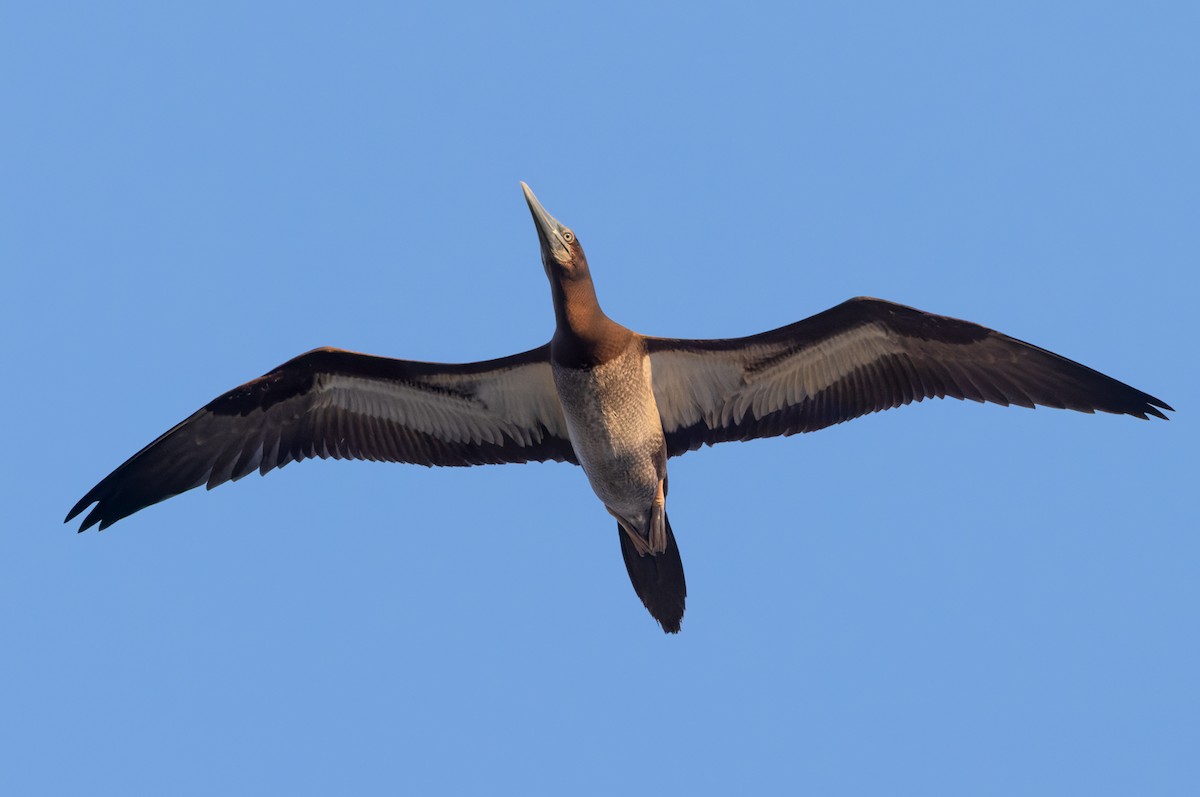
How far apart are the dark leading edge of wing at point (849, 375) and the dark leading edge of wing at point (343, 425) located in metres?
1.20

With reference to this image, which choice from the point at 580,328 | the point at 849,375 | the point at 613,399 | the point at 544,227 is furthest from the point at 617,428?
the point at 849,375

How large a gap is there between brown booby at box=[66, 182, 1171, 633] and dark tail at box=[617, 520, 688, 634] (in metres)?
0.01

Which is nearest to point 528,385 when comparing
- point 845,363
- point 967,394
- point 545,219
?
point 545,219

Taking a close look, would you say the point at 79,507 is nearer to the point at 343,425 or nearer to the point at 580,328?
the point at 343,425

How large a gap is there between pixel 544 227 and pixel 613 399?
1.49 meters

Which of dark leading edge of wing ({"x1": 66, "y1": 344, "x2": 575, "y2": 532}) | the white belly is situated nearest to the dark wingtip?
dark leading edge of wing ({"x1": 66, "y1": 344, "x2": 575, "y2": 532})

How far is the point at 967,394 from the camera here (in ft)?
38.5

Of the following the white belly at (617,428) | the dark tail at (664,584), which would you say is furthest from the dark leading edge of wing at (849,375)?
the dark tail at (664,584)

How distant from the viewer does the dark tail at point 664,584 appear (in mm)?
12086

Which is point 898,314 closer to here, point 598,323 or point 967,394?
point 967,394

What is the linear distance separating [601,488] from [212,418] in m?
3.49

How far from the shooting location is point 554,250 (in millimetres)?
11102

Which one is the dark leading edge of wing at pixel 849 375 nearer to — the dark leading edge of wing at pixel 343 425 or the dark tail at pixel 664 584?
the dark tail at pixel 664 584

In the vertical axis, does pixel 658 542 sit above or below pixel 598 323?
below
